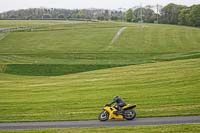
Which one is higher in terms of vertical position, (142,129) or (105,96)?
(142,129)

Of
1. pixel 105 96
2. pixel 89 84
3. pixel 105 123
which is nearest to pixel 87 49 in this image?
pixel 89 84

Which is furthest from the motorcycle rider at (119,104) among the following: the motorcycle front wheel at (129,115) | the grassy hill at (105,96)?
the grassy hill at (105,96)

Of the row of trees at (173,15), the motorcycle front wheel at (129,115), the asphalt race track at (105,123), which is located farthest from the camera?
the row of trees at (173,15)

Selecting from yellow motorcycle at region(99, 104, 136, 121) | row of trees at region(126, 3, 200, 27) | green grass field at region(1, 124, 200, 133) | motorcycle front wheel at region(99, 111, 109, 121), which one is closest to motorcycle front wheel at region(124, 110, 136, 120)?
yellow motorcycle at region(99, 104, 136, 121)

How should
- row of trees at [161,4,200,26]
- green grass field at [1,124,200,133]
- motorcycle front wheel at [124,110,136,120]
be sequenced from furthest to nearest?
row of trees at [161,4,200,26]
motorcycle front wheel at [124,110,136,120]
green grass field at [1,124,200,133]

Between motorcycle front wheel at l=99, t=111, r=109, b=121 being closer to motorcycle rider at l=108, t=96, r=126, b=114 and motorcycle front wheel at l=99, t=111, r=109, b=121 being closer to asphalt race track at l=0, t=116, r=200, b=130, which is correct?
asphalt race track at l=0, t=116, r=200, b=130

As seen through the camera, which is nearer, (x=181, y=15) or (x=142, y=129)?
(x=142, y=129)

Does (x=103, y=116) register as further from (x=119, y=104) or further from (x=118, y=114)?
(x=119, y=104)

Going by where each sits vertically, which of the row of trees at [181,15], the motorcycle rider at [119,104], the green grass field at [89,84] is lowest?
the green grass field at [89,84]

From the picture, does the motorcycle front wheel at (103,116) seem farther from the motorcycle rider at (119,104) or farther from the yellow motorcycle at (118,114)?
the motorcycle rider at (119,104)

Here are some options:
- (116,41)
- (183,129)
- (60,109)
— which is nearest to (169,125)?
(183,129)

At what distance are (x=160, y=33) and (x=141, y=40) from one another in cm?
1050

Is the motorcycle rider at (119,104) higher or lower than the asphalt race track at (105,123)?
higher

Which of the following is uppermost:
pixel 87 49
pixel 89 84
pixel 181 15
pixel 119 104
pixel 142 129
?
pixel 181 15
